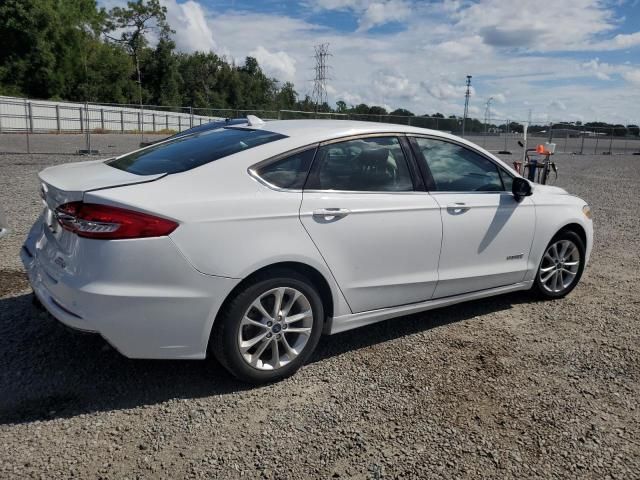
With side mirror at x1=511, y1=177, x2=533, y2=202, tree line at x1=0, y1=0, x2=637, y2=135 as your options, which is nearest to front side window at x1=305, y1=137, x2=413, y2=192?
side mirror at x1=511, y1=177, x2=533, y2=202

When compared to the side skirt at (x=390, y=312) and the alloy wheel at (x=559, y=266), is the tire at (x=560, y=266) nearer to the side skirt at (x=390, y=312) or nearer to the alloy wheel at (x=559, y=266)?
the alloy wheel at (x=559, y=266)

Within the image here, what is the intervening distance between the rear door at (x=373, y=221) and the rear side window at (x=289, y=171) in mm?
58

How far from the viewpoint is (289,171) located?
11.4ft

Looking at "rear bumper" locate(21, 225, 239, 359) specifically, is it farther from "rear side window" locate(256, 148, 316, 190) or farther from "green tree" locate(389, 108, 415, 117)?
"green tree" locate(389, 108, 415, 117)

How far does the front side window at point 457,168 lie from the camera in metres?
4.21

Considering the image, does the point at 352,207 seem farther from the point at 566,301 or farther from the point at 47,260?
the point at 566,301

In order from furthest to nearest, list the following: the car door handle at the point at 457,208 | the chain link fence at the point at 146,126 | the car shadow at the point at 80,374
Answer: the chain link fence at the point at 146,126 → the car door handle at the point at 457,208 → the car shadow at the point at 80,374

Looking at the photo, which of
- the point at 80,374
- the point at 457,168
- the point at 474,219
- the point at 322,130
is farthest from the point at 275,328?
the point at 457,168

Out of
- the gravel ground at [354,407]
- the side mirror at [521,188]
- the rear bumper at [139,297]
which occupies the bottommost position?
the gravel ground at [354,407]

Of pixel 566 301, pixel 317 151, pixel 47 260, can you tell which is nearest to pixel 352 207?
pixel 317 151

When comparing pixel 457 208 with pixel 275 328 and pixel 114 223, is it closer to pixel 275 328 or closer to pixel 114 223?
pixel 275 328

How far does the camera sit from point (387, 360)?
3871 millimetres

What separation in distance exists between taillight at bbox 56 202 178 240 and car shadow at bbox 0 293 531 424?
58cm

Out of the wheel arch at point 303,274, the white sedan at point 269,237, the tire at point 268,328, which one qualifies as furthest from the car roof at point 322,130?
the tire at point 268,328
